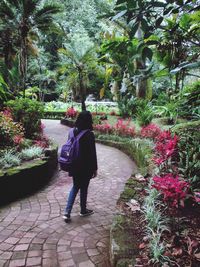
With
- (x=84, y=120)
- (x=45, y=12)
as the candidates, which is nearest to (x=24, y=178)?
(x=84, y=120)

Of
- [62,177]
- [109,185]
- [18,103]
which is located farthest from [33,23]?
[109,185]

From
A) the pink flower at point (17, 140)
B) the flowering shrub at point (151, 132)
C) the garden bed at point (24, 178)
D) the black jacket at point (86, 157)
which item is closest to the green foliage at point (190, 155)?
the black jacket at point (86, 157)

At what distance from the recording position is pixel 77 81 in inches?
868

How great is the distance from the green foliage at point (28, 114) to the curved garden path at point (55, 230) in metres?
3.03

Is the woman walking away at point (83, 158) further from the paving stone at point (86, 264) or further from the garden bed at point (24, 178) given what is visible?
the garden bed at point (24, 178)

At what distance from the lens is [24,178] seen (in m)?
5.24

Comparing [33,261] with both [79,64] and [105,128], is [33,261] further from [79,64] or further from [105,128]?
[79,64]

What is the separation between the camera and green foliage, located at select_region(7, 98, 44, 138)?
8.50m

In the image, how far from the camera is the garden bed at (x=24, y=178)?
4852 millimetres

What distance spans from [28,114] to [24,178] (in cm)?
365

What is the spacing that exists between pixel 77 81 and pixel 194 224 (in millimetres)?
19857

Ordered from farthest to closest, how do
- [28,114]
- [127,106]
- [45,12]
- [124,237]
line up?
[127,106] < [45,12] < [28,114] < [124,237]

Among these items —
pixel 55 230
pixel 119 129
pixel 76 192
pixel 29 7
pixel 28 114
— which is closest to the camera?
pixel 55 230

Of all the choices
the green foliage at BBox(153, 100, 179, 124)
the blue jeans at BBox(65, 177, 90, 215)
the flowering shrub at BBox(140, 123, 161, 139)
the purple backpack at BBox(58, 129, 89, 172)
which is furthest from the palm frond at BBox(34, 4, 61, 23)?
the blue jeans at BBox(65, 177, 90, 215)
